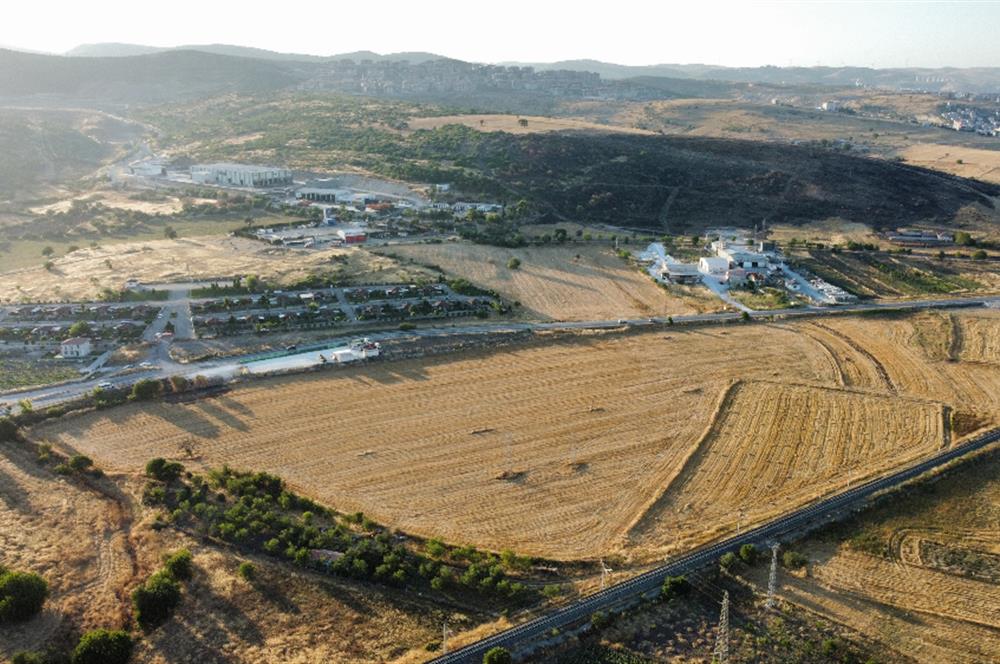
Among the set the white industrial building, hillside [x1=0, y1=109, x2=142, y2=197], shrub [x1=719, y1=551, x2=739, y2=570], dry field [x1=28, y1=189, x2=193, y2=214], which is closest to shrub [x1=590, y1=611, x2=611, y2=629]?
shrub [x1=719, y1=551, x2=739, y2=570]

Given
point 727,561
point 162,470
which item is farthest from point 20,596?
point 727,561

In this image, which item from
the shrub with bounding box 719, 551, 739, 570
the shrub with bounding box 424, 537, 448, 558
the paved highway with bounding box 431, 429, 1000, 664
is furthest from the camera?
the shrub with bounding box 424, 537, 448, 558

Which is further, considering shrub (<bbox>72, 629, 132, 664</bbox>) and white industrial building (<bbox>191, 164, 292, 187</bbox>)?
white industrial building (<bbox>191, 164, 292, 187</bbox>)

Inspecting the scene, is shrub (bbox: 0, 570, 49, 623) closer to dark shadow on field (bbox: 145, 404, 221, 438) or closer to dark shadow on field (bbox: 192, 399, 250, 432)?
dark shadow on field (bbox: 145, 404, 221, 438)

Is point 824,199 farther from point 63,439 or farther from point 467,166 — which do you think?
point 63,439

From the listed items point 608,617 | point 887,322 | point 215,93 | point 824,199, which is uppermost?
point 215,93

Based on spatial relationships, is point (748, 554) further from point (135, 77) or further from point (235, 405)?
point (135, 77)

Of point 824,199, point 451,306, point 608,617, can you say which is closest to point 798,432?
point 608,617
